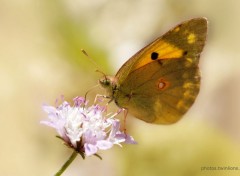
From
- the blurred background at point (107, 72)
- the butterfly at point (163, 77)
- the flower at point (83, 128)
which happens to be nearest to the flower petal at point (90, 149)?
the flower at point (83, 128)

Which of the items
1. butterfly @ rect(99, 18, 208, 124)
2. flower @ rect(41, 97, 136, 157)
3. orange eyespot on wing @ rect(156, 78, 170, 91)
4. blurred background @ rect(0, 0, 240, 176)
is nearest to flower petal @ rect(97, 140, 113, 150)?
flower @ rect(41, 97, 136, 157)

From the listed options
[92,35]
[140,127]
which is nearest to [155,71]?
[140,127]

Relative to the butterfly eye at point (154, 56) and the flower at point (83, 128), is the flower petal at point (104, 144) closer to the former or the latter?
the flower at point (83, 128)

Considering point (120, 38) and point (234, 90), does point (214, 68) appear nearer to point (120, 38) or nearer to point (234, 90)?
point (234, 90)

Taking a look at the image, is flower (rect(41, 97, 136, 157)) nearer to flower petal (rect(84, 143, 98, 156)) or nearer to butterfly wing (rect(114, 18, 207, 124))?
flower petal (rect(84, 143, 98, 156))

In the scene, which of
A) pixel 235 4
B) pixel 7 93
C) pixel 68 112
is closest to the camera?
pixel 68 112

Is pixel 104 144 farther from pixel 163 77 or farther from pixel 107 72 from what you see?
pixel 107 72

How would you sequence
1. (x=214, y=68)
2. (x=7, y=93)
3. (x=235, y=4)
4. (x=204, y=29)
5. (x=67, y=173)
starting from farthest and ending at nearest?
(x=235, y=4)
(x=214, y=68)
(x=7, y=93)
(x=67, y=173)
(x=204, y=29)
